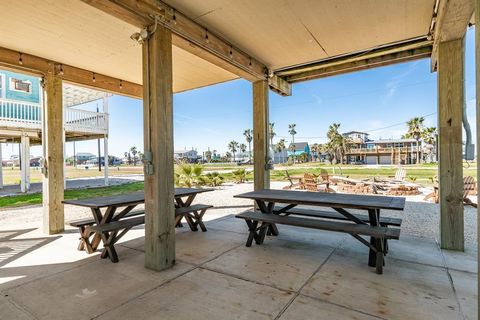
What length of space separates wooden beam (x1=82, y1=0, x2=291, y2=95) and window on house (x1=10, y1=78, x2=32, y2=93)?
1106 cm

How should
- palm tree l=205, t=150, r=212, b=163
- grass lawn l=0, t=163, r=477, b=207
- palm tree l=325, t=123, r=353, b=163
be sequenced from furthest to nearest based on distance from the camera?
palm tree l=205, t=150, r=212, b=163 < palm tree l=325, t=123, r=353, b=163 < grass lawn l=0, t=163, r=477, b=207

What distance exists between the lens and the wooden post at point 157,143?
2883mm

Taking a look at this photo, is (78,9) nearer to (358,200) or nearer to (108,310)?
(108,310)

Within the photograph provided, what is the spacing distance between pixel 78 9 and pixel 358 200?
4.19 meters

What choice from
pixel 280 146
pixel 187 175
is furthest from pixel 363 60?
pixel 280 146

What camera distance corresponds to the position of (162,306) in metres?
2.22

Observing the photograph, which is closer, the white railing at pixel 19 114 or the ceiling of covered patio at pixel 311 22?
the ceiling of covered patio at pixel 311 22

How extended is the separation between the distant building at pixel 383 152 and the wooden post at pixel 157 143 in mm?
37324

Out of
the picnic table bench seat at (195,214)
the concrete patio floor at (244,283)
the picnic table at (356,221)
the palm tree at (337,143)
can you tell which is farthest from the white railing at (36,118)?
the palm tree at (337,143)

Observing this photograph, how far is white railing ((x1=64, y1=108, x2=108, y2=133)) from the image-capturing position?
36.3 feet

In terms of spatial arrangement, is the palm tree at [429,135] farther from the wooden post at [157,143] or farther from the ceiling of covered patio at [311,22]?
the wooden post at [157,143]

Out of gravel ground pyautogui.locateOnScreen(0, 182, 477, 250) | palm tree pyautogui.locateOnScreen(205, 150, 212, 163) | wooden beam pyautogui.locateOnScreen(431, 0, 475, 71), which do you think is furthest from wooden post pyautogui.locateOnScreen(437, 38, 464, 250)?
palm tree pyautogui.locateOnScreen(205, 150, 212, 163)

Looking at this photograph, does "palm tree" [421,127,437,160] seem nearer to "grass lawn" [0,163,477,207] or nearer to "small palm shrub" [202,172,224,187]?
"grass lawn" [0,163,477,207]

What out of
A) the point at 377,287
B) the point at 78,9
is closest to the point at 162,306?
the point at 377,287
